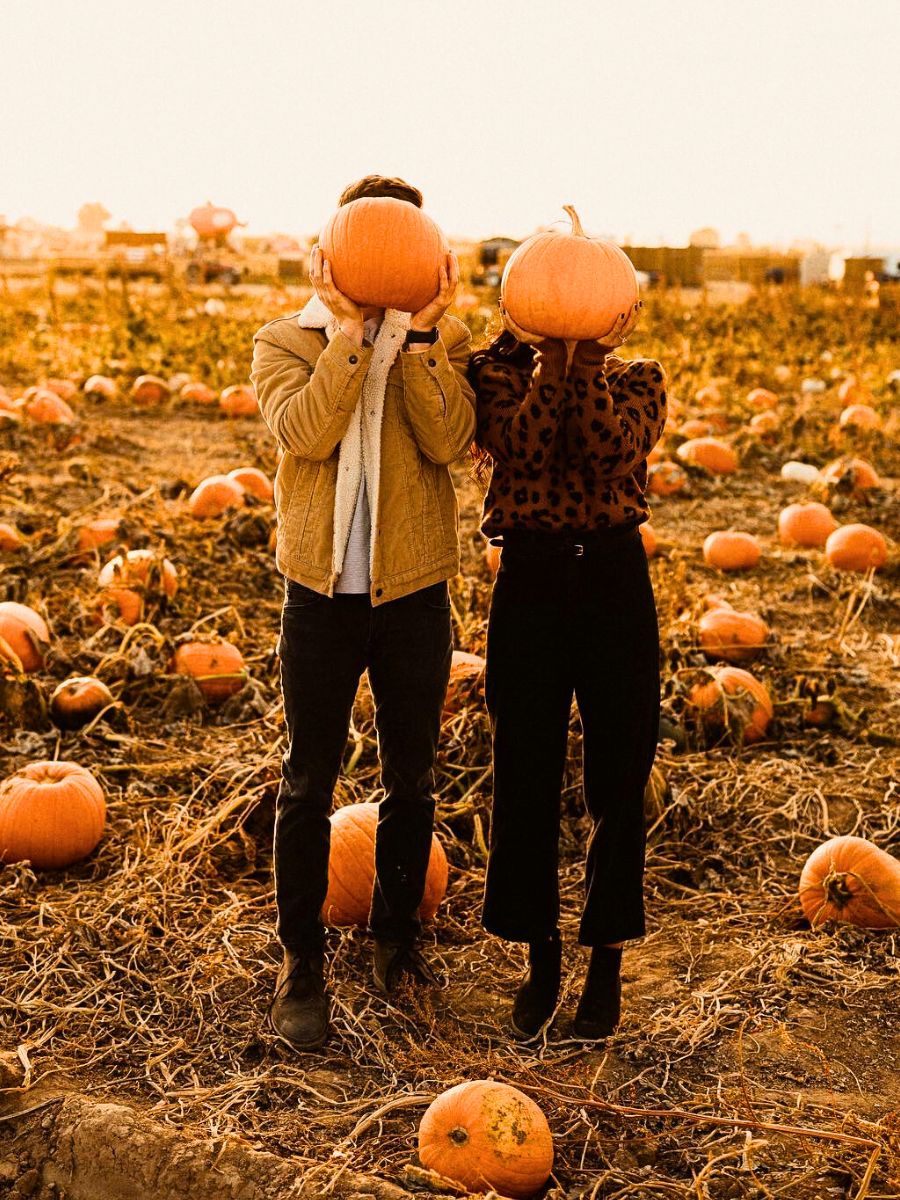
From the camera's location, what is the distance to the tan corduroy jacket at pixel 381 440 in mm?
2891

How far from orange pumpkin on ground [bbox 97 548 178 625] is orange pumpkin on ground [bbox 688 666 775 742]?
256 cm

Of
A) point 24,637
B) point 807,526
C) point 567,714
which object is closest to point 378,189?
point 567,714

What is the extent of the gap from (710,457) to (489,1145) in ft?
24.4

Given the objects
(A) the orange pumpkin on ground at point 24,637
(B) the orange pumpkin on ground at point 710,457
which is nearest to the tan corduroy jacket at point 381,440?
(A) the orange pumpkin on ground at point 24,637

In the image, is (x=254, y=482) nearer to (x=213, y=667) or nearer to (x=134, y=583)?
(x=134, y=583)

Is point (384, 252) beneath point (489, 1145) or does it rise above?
above

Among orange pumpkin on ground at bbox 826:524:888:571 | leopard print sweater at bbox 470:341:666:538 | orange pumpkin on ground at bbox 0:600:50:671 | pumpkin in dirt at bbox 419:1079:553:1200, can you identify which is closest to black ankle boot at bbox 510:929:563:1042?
pumpkin in dirt at bbox 419:1079:553:1200

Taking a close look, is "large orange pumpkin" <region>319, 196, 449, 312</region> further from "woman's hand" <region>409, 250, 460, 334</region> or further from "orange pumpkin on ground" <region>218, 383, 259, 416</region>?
"orange pumpkin on ground" <region>218, 383, 259, 416</region>

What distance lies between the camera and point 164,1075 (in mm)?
2980

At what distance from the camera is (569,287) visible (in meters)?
2.91

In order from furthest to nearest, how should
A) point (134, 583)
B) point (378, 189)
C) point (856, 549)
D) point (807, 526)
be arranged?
point (807, 526) < point (856, 549) < point (134, 583) < point (378, 189)

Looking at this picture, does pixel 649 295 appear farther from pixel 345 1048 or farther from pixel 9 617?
pixel 345 1048

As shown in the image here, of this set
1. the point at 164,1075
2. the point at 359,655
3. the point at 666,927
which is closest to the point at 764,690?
the point at 666,927

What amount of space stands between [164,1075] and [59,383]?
392 inches
